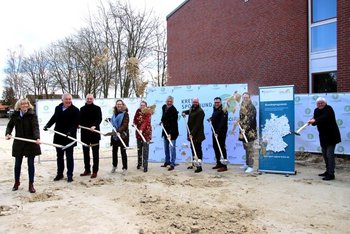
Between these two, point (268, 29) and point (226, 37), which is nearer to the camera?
point (268, 29)

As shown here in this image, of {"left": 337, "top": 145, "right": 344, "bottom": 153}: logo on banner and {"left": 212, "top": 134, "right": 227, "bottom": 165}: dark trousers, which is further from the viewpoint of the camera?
{"left": 337, "top": 145, "right": 344, "bottom": 153}: logo on banner

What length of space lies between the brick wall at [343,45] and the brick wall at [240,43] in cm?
213

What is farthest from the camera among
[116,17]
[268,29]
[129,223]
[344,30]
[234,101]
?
[116,17]

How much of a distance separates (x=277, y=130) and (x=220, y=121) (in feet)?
4.83

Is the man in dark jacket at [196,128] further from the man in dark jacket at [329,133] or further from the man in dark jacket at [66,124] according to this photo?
the man in dark jacket at [66,124]

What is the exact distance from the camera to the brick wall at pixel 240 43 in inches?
556

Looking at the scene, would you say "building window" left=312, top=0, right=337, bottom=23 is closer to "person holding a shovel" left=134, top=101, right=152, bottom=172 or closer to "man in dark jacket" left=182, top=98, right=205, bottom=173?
"man in dark jacket" left=182, top=98, right=205, bottom=173

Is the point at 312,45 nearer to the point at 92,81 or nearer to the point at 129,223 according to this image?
the point at 129,223

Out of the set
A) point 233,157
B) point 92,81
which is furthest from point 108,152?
point 92,81

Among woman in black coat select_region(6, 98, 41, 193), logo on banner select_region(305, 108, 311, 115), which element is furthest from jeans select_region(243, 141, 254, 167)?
woman in black coat select_region(6, 98, 41, 193)

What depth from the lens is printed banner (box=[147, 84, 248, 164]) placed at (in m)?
9.78

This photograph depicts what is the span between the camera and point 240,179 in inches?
318

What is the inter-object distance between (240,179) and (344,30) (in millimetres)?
6660

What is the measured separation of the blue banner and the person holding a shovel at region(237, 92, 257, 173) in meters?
0.21
